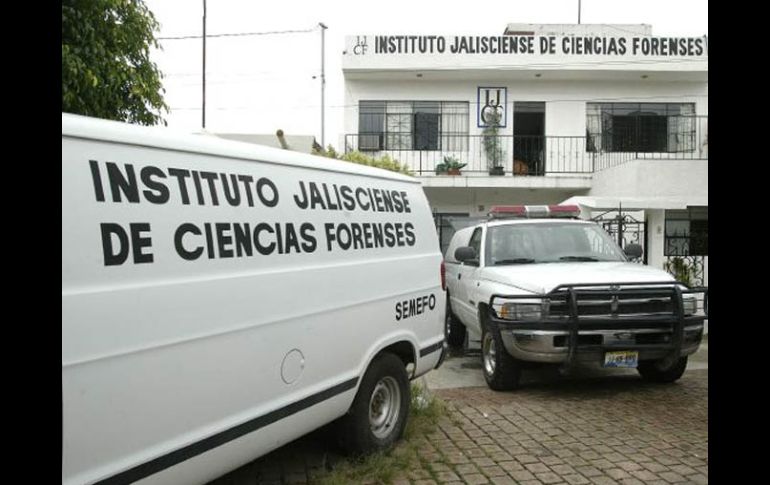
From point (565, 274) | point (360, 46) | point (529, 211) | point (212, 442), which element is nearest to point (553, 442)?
point (565, 274)

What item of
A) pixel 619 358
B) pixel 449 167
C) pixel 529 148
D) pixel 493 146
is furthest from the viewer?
pixel 529 148

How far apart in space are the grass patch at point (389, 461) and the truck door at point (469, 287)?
7.45 ft

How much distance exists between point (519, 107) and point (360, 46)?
5206 millimetres

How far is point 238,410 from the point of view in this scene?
2.88m

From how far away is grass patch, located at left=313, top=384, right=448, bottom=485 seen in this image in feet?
12.5

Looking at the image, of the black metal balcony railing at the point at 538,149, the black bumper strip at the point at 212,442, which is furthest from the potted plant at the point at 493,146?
the black bumper strip at the point at 212,442

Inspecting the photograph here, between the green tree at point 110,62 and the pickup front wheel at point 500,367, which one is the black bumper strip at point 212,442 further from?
the green tree at point 110,62

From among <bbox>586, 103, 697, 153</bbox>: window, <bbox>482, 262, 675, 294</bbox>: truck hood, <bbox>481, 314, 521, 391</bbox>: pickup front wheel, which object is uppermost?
<bbox>586, 103, 697, 153</bbox>: window

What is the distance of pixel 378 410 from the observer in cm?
430

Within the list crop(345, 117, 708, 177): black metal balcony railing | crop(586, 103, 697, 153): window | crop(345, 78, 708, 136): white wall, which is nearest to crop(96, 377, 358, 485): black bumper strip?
crop(345, 117, 708, 177): black metal balcony railing

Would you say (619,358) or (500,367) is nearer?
(619,358)

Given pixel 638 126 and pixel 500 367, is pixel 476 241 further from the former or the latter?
pixel 638 126

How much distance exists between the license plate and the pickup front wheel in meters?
0.85

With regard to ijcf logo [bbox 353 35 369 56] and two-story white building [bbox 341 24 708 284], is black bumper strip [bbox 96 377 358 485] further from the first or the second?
ijcf logo [bbox 353 35 369 56]
